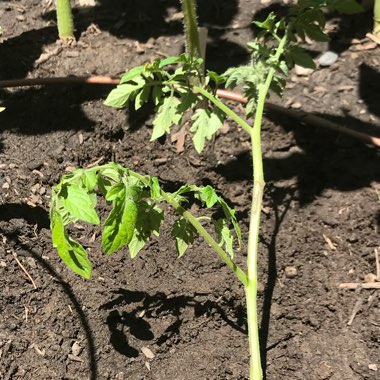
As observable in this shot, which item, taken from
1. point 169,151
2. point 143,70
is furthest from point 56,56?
point 143,70

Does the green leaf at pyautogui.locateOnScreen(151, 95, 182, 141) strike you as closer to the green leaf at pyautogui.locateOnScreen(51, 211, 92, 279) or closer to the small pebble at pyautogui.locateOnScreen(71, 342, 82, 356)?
the green leaf at pyautogui.locateOnScreen(51, 211, 92, 279)

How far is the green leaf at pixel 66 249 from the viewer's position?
1427 mm

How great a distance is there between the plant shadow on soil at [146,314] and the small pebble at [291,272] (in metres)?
0.23

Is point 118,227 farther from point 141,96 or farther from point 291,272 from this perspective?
point 291,272

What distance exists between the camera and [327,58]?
9.66ft

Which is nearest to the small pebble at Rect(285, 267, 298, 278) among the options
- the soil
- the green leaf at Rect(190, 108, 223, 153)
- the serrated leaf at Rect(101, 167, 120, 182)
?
the soil

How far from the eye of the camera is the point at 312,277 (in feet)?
7.27

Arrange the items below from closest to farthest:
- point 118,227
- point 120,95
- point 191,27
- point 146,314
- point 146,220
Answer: point 118,227
point 146,220
point 120,95
point 146,314
point 191,27

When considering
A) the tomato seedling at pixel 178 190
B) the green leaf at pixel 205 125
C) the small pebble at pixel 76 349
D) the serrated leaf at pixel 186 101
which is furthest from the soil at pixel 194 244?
the serrated leaf at pixel 186 101

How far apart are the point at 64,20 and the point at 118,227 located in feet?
5.90

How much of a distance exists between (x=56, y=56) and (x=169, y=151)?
84cm

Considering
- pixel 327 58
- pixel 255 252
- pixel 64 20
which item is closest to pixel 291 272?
pixel 255 252

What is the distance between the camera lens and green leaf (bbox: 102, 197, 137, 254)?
4.64 feet

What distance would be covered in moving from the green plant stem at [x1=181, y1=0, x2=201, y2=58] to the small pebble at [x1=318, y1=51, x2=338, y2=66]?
0.77m
